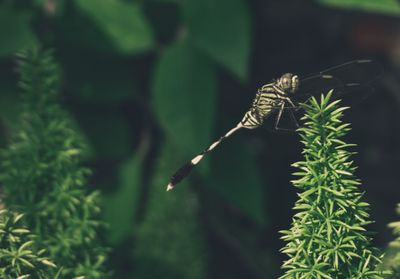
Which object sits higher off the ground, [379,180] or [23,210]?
[23,210]

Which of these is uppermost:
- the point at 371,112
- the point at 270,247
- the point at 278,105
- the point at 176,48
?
the point at 176,48

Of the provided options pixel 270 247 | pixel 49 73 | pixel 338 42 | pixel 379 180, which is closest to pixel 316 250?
pixel 49 73

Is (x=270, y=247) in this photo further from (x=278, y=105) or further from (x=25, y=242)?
(x=25, y=242)

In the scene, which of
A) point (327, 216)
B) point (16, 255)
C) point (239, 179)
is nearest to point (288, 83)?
point (327, 216)

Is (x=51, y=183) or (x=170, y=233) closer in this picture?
(x=51, y=183)

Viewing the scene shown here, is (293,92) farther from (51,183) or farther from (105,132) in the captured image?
(105,132)

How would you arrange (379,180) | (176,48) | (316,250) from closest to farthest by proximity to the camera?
(316,250) < (176,48) < (379,180)
